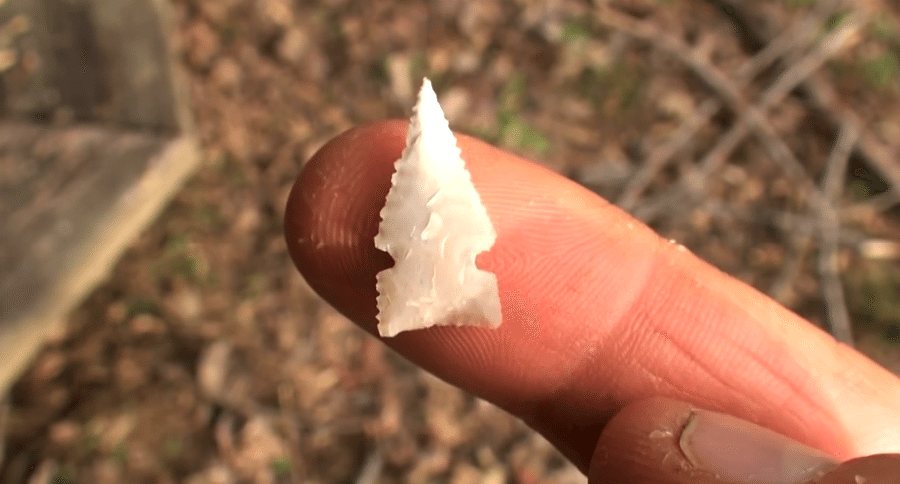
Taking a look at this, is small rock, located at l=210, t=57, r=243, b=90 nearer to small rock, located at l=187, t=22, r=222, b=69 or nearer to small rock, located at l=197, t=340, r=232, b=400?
small rock, located at l=187, t=22, r=222, b=69

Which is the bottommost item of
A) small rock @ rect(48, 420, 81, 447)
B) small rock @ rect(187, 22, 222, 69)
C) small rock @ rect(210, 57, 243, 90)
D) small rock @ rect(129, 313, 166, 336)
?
small rock @ rect(48, 420, 81, 447)

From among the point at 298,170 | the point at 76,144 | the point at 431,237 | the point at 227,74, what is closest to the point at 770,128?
the point at 298,170

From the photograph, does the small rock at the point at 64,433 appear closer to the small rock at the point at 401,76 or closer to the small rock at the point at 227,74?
the small rock at the point at 227,74

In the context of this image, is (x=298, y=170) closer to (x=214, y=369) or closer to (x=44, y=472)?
(x=214, y=369)

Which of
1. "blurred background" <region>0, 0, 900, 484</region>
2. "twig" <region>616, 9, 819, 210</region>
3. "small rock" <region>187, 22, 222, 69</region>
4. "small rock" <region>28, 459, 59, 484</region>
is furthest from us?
"small rock" <region>187, 22, 222, 69</region>

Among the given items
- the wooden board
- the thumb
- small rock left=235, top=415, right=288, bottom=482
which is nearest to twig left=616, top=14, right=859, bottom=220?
the thumb

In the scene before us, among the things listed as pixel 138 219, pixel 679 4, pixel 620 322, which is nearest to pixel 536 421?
pixel 620 322

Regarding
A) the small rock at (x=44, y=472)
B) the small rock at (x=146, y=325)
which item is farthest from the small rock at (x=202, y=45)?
the small rock at (x=44, y=472)
